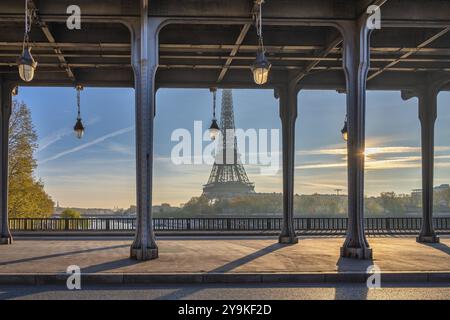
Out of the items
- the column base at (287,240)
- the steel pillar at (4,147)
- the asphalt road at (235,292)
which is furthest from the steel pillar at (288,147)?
the steel pillar at (4,147)

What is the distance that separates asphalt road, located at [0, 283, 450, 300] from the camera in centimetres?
862

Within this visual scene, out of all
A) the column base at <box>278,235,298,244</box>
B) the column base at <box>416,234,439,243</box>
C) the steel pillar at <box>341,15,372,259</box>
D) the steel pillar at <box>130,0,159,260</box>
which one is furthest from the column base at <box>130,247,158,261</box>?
the column base at <box>416,234,439,243</box>

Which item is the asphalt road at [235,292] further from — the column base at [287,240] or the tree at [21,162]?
the tree at [21,162]

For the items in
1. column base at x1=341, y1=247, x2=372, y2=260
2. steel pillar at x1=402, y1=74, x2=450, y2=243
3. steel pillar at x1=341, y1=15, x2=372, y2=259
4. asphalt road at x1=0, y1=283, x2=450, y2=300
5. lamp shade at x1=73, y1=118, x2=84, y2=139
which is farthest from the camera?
lamp shade at x1=73, y1=118, x2=84, y2=139

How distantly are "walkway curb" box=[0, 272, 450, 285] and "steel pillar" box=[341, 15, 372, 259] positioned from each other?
2.88m

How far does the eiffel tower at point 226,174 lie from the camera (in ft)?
288

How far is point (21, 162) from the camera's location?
116 ft

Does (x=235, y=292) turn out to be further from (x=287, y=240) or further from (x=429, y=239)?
(x=429, y=239)

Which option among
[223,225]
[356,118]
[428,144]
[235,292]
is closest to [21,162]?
[223,225]

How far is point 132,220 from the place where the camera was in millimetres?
25922

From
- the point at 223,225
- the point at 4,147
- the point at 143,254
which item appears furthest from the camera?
the point at 223,225

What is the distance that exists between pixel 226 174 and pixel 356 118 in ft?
263

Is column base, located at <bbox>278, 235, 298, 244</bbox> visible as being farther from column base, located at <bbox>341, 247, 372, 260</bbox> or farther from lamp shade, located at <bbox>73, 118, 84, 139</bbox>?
lamp shade, located at <bbox>73, 118, 84, 139</bbox>

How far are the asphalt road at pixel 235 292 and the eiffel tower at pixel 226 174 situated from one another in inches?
2926
